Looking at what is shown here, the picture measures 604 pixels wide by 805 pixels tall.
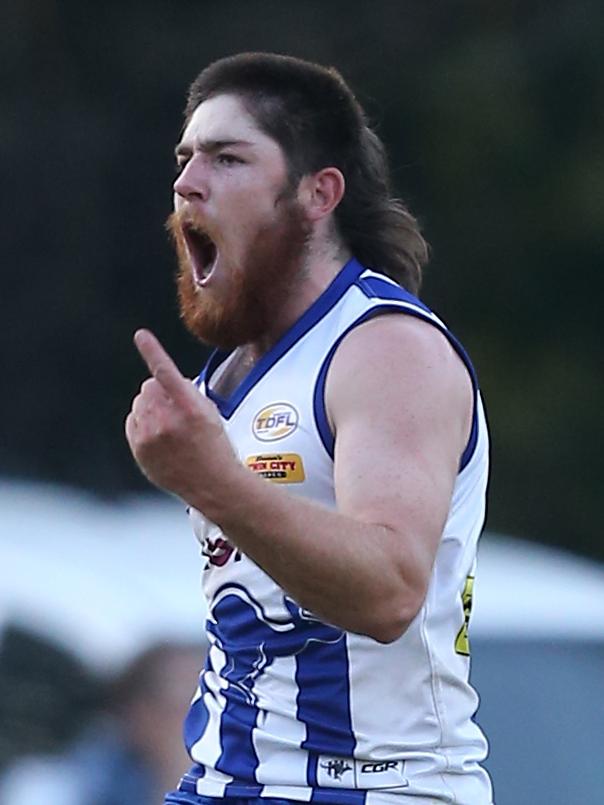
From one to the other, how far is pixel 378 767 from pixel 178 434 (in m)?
0.73

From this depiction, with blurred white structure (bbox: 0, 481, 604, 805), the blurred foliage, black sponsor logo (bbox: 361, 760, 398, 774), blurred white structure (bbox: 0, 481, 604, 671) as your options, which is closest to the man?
black sponsor logo (bbox: 361, 760, 398, 774)

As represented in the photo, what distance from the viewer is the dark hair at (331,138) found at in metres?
3.35

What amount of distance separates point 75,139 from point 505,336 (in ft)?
7.15

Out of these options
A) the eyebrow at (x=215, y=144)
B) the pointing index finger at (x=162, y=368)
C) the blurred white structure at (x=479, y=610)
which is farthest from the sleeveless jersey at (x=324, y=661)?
the blurred white structure at (x=479, y=610)

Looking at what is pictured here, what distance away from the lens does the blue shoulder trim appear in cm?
296

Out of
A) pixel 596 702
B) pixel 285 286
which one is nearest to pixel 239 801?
pixel 285 286

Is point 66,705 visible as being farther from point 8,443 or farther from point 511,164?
point 511,164

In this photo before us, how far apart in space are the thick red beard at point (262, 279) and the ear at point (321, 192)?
27 mm

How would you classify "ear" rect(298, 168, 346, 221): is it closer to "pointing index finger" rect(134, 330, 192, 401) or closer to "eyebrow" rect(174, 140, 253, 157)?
"eyebrow" rect(174, 140, 253, 157)

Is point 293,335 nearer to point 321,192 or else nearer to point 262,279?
point 262,279

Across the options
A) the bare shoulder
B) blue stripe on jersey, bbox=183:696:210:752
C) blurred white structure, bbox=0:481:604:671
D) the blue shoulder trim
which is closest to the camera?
the bare shoulder

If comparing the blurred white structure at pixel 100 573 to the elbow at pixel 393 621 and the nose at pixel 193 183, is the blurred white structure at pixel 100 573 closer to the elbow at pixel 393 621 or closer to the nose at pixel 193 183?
the nose at pixel 193 183

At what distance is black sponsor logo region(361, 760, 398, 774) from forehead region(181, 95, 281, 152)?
103 centimetres

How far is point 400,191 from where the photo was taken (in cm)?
903
